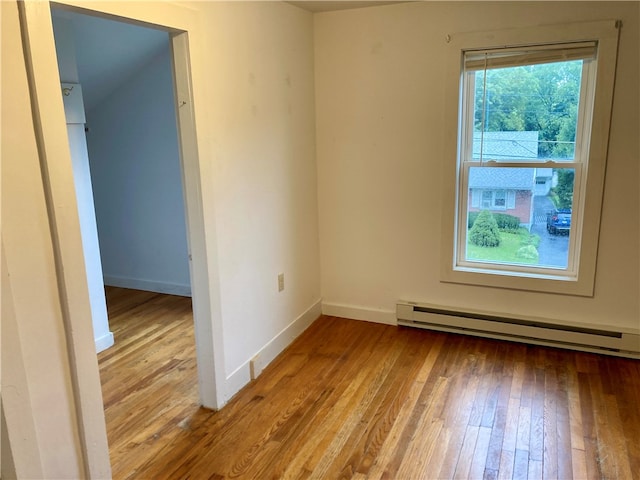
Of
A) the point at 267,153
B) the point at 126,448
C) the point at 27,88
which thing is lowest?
the point at 126,448

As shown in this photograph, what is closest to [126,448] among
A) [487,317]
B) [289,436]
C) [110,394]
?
[110,394]

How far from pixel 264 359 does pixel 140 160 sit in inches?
86.9

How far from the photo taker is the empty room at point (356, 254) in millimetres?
1639

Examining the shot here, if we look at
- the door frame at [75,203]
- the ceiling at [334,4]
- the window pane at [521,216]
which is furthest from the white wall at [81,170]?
the window pane at [521,216]

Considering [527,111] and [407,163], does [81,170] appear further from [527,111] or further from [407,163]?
[527,111]

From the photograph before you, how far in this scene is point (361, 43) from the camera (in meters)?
3.16

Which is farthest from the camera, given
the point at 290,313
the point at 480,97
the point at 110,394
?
the point at 290,313

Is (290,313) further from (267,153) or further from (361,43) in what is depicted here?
(361,43)

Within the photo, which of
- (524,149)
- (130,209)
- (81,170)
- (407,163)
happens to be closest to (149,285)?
(130,209)

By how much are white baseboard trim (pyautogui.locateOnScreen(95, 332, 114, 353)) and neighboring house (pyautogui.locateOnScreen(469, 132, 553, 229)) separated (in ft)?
8.48

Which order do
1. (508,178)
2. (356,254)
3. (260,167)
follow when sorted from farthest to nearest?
(356,254)
(508,178)
(260,167)

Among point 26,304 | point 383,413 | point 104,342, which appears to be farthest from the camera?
point 104,342

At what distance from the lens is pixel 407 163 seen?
321 centimetres

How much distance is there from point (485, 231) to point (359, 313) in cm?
109
